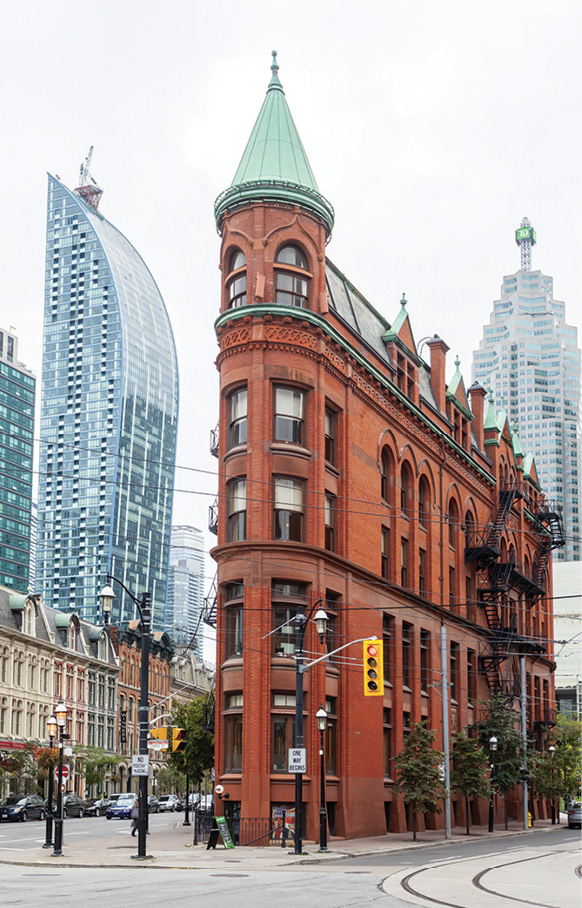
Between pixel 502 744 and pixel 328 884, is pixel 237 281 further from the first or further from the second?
pixel 502 744

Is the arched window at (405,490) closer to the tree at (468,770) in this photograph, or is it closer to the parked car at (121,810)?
the tree at (468,770)

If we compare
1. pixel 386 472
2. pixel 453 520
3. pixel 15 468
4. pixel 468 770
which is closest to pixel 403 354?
pixel 386 472

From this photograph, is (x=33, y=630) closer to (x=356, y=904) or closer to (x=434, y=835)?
(x=434, y=835)

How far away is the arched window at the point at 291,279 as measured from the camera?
144 feet

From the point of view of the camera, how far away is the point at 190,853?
34.7 m

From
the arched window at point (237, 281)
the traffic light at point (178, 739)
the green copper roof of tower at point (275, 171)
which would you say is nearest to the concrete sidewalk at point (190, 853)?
the traffic light at point (178, 739)

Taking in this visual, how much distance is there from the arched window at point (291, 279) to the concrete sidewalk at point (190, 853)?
20693mm

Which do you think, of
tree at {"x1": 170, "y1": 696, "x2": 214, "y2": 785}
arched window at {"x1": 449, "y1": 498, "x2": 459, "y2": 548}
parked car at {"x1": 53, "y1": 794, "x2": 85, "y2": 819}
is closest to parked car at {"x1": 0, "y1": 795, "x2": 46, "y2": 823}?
parked car at {"x1": 53, "y1": 794, "x2": 85, "y2": 819}

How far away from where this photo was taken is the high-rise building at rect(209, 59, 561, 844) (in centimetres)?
3991

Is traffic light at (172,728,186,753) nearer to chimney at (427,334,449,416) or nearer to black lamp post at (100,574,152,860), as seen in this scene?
black lamp post at (100,574,152,860)

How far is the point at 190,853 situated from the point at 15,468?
160336mm

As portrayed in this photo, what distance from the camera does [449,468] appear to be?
60656 mm

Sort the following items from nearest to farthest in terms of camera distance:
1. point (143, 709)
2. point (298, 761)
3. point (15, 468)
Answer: point (143, 709) < point (298, 761) < point (15, 468)

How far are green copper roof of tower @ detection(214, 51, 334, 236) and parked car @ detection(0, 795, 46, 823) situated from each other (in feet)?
131
